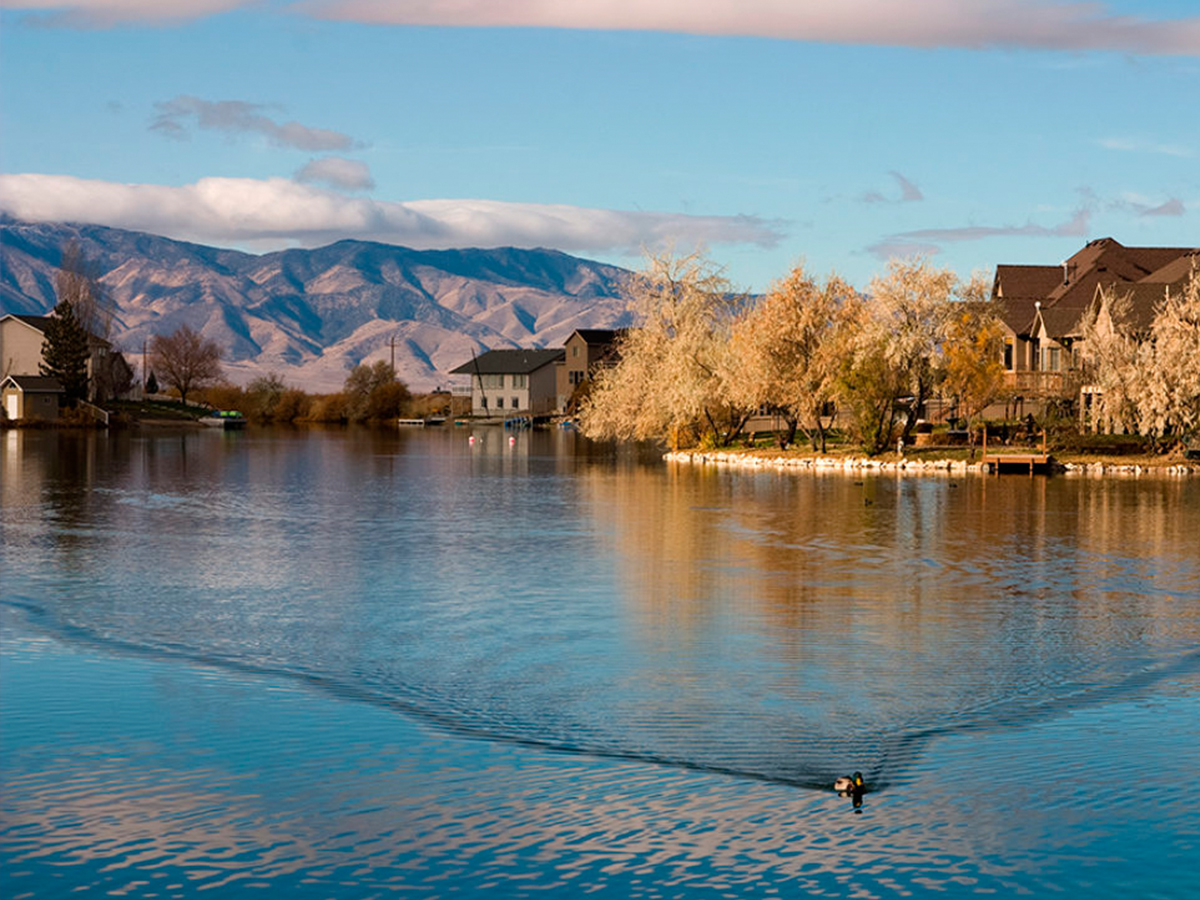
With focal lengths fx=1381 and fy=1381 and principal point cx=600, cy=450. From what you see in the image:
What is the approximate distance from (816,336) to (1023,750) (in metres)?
54.9

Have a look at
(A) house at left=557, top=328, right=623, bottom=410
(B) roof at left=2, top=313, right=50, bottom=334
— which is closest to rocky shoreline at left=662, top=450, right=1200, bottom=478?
(B) roof at left=2, top=313, right=50, bottom=334

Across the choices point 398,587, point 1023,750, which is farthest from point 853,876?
point 398,587

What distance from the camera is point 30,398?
12575 cm

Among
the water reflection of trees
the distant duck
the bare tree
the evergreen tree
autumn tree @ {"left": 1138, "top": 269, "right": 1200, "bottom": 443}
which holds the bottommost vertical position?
the distant duck

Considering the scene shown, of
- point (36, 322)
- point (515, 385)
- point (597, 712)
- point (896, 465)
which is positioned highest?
point (36, 322)

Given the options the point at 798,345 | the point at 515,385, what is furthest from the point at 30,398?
the point at 798,345

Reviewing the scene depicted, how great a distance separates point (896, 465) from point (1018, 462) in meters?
5.86

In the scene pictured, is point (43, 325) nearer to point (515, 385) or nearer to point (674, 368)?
point (515, 385)

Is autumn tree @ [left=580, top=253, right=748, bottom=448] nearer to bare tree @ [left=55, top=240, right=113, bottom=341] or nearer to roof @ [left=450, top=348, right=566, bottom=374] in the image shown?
bare tree @ [left=55, top=240, right=113, bottom=341]

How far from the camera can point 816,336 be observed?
224 feet

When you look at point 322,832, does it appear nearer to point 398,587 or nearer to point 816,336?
point 398,587

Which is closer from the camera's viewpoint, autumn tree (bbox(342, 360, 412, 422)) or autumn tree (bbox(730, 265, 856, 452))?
autumn tree (bbox(730, 265, 856, 452))

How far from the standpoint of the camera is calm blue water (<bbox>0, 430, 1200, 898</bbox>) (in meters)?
11.3

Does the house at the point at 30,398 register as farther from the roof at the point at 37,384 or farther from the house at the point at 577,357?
the house at the point at 577,357
